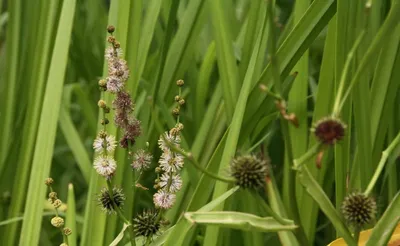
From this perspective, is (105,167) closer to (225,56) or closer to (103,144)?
(103,144)

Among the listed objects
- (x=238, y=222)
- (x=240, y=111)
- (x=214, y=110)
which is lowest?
(x=238, y=222)

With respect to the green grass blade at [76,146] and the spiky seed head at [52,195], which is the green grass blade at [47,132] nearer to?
the spiky seed head at [52,195]

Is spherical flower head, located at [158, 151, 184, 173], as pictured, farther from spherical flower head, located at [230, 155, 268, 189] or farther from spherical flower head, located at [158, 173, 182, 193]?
spherical flower head, located at [230, 155, 268, 189]

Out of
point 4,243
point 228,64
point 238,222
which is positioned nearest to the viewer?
point 238,222

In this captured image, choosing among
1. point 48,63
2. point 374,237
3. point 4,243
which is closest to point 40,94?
point 48,63

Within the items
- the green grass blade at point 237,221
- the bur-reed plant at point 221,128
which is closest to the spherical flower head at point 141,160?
the bur-reed plant at point 221,128

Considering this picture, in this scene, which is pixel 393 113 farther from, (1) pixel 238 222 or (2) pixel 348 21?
(1) pixel 238 222
